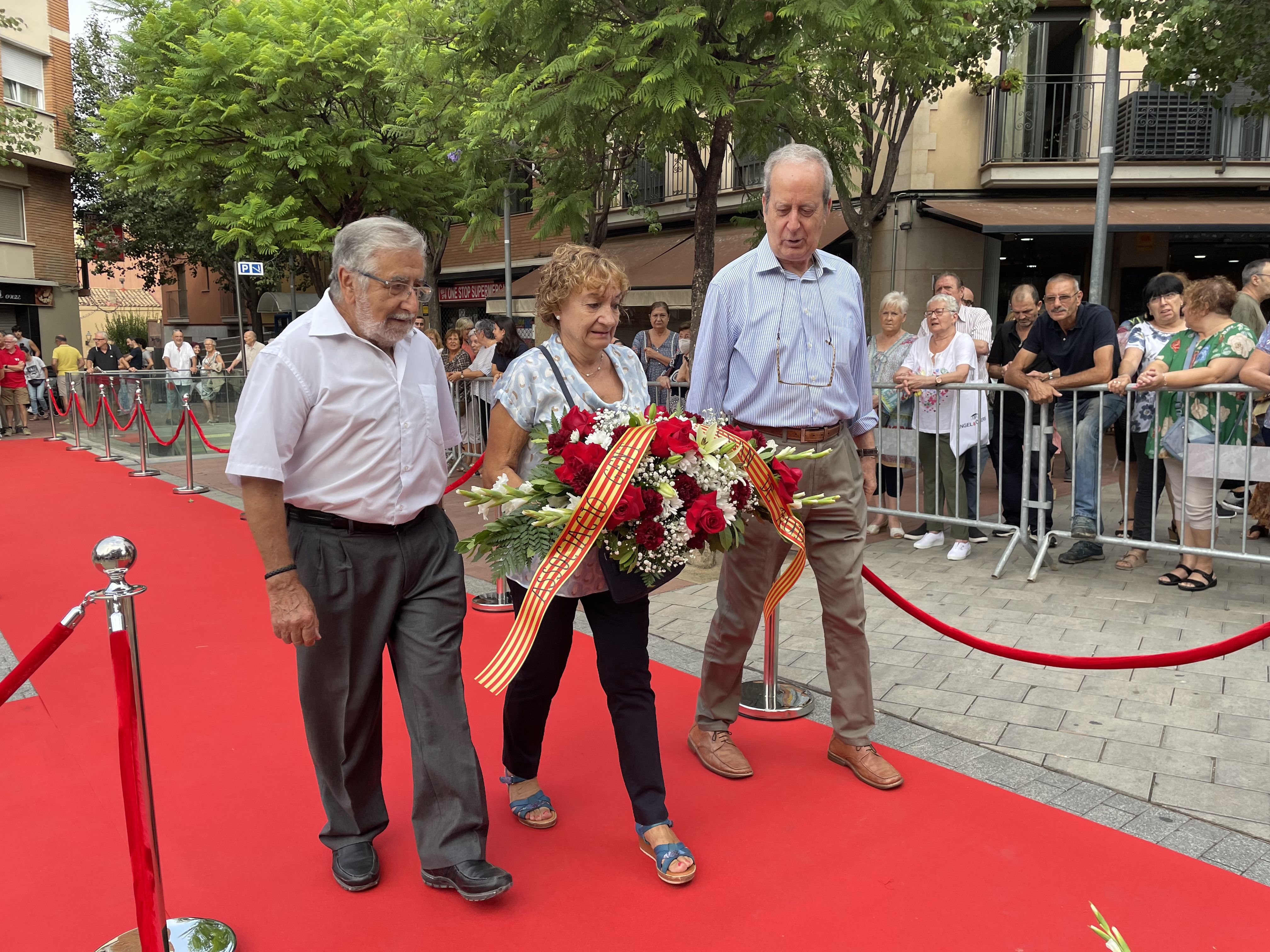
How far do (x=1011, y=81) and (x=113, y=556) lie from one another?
15765 mm

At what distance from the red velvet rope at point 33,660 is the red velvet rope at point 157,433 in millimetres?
10955

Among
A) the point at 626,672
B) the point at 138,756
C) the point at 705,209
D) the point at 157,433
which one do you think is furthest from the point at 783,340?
the point at 157,433

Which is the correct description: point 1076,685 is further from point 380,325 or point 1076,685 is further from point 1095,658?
point 380,325

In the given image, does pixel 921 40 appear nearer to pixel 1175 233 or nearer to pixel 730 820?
pixel 730 820

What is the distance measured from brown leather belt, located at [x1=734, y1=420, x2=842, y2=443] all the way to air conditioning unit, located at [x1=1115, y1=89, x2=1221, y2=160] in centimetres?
1615

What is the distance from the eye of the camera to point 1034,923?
2719mm

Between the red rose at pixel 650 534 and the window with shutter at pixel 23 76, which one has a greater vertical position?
the window with shutter at pixel 23 76

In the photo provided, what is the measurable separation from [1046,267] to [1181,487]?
14.0 m

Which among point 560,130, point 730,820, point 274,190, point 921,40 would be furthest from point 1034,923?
point 274,190

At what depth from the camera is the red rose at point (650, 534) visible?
2730 mm

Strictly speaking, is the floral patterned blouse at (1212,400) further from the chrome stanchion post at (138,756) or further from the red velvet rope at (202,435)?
the red velvet rope at (202,435)

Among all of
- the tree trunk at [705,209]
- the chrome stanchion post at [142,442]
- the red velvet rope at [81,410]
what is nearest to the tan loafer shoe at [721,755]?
the tree trunk at [705,209]

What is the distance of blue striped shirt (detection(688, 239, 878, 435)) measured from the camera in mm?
3502

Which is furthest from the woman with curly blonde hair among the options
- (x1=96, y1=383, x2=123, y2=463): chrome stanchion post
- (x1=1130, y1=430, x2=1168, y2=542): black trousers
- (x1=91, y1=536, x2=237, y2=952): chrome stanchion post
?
(x1=96, y1=383, x2=123, y2=463): chrome stanchion post
